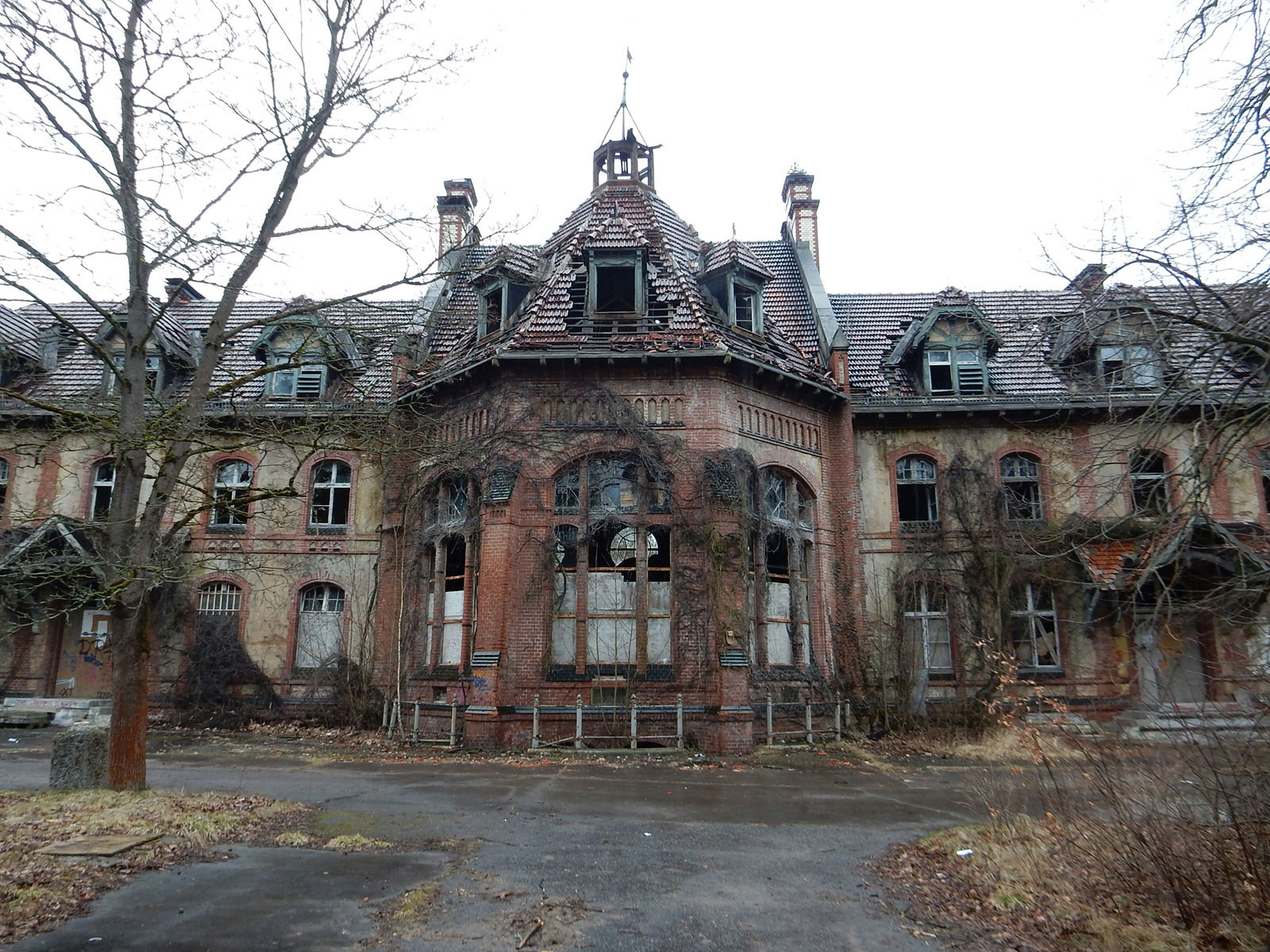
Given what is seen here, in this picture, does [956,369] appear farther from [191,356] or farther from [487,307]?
[191,356]

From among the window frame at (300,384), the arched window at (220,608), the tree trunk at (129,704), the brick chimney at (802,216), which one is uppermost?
the brick chimney at (802,216)

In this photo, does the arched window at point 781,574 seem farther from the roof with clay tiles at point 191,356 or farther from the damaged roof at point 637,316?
the roof with clay tiles at point 191,356

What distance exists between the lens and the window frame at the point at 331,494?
20.6 metres

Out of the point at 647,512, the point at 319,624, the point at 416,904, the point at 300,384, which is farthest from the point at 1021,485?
the point at 416,904

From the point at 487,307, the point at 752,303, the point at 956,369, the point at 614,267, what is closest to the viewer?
the point at 614,267

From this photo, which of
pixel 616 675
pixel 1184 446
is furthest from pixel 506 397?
pixel 1184 446

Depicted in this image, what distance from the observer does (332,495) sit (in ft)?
68.4

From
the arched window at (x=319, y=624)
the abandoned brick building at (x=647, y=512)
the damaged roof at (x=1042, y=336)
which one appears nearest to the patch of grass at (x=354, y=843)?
the abandoned brick building at (x=647, y=512)

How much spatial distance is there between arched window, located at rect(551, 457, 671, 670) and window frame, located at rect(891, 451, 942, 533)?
256 inches

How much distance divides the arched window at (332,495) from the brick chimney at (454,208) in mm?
7475

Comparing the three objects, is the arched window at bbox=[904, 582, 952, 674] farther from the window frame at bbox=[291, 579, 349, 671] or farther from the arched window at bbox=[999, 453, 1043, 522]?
the window frame at bbox=[291, 579, 349, 671]

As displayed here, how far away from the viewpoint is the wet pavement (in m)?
6.14

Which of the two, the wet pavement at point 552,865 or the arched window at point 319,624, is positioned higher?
the arched window at point 319,624

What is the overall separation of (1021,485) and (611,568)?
1017 cm
